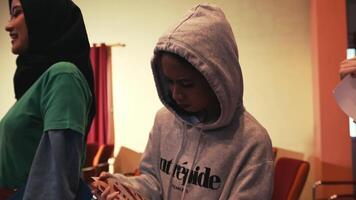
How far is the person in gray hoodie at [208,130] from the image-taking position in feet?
3.23

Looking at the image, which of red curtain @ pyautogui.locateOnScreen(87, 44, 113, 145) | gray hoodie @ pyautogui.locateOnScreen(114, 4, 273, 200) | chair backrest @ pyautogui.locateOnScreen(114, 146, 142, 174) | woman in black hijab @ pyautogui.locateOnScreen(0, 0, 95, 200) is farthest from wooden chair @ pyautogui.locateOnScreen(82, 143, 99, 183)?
gray hoodie @ pyautogui.locateOnScreen(114, 4, 273, 200)

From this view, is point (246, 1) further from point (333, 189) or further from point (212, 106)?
point (212, 106)

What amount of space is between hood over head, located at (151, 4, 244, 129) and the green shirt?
0.82 ft

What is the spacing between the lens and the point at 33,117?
1078mm

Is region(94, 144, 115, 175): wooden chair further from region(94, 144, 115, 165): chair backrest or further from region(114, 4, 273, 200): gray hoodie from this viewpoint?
region(114, 4, 273, 200): gray hoodie

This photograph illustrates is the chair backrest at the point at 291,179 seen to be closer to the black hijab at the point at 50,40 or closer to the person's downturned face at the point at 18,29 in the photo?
the black hijab at the point at 50,40

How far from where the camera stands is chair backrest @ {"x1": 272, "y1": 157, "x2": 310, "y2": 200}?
2342 mm

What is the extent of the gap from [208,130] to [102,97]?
3.65 m

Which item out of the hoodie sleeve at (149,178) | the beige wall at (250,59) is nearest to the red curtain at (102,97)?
the beige wall at (250,59)

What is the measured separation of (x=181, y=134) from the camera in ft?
3.73

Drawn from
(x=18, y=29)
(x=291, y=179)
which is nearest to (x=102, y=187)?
(x=18, y=29)

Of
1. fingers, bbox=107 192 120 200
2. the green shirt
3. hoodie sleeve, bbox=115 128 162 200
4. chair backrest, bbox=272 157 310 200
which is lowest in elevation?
chair backrest, bbox=272 157 310 200

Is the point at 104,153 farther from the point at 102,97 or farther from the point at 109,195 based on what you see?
the point at 109,195

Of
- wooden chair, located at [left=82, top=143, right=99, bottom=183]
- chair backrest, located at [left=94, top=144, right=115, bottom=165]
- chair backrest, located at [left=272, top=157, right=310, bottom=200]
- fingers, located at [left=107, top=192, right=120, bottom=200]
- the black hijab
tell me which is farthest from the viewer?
chair backrest, located at [left=94, top=144, right=115, bottom=165]
